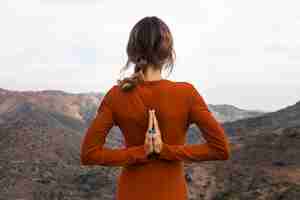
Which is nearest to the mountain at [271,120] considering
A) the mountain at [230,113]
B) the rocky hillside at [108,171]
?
the rocky hillside at [108,171]

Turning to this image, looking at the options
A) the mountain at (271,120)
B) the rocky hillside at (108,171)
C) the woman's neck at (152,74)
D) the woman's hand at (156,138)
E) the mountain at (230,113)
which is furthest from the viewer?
the mountain at (230,113)

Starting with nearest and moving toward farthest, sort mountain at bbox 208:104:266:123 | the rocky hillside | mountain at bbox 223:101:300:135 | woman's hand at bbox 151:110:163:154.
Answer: woman's hand at bbox 151:110:163:154 → the rocky hillside → mountain at bbox 223:101:300:135 → mountain at bbox 208:104:266:123

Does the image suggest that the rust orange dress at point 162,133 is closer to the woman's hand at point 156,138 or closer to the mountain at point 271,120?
the woman's hand at point 156,138

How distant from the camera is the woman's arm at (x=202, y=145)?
8.66 ft

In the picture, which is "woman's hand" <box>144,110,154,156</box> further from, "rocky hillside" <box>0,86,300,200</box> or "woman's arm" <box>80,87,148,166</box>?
"rocky hillside" <box>0,86,300,200</box>

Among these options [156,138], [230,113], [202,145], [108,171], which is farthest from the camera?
[230,113]

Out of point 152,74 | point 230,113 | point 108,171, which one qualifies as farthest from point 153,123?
point 230,113

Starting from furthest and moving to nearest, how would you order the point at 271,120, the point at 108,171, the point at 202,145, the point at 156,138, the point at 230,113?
1. the point at 230,113
2. the point at 271,120
3. the point at 108,171
4. the point at 202,145
5. the point at 156,138

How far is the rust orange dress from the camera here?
104 inches

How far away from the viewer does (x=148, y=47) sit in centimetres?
268

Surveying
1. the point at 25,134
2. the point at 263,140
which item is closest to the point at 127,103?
the point at 263,140

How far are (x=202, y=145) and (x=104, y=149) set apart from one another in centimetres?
51

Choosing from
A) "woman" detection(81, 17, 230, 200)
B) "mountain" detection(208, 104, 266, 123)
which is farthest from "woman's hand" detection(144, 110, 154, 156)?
"mountain" detection(208, 104, 266, 123)

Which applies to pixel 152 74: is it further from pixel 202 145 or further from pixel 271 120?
pixel 271 120
